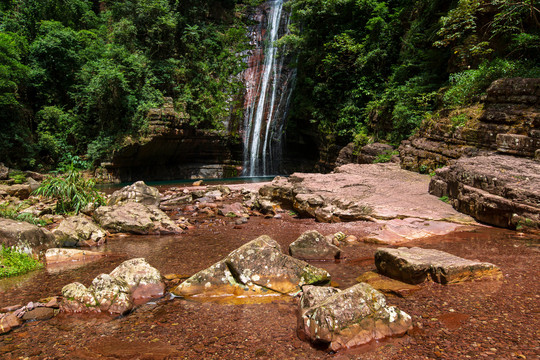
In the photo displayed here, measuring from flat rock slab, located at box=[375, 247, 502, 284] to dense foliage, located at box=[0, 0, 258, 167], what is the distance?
1756 cm

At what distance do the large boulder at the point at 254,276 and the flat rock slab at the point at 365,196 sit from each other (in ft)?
11.4

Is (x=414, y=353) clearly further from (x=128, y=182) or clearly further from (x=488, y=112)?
(x=128, y=182)

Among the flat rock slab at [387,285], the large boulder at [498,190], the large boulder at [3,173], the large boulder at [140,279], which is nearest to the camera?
the flat rock slab at [387,285]

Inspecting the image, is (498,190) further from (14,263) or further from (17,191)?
(17,191)

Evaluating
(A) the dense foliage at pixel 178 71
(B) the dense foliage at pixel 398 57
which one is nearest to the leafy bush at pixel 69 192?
(A) the dense foliage at pixel 178 71

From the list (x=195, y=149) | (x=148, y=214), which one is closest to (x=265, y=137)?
(x=195, y=149)

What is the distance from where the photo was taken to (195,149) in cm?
2147

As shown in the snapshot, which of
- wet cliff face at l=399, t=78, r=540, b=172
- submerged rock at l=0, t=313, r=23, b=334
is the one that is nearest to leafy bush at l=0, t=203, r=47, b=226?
submerged rock at l=0, t=313, r=23, b=334

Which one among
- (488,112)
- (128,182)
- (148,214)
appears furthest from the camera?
(128,182)

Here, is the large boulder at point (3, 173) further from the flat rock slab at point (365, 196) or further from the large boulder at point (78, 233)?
the flat rock slab at point (365, 196)

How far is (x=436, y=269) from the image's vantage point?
3580mm

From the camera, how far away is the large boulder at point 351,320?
2520mm

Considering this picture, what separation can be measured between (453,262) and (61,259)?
5.74 metres

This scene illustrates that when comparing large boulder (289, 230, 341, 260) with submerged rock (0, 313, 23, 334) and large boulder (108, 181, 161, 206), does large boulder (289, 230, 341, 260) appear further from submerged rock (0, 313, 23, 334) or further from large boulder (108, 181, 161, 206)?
large boulder (108, 181, 161, 206)
